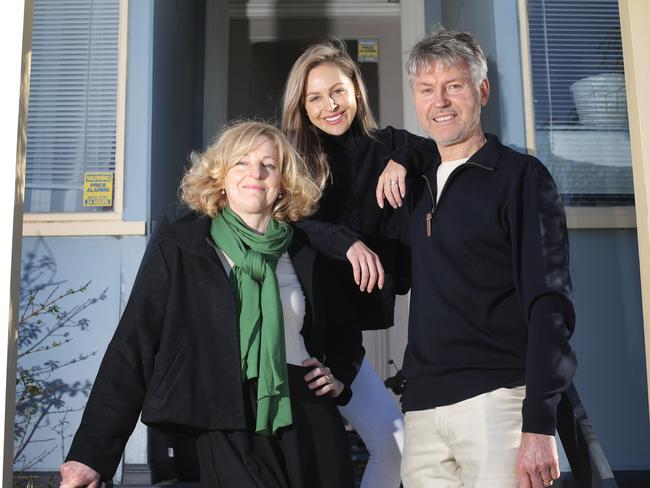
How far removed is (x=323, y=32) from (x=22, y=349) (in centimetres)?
315

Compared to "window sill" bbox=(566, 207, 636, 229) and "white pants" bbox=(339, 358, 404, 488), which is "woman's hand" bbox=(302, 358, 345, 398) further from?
"window sill" bbox=(566, 207, 636, 229)

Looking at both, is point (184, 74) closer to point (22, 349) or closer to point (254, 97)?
point (254, 97)

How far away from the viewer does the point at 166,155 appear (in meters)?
4.45

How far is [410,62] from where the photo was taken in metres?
2.47

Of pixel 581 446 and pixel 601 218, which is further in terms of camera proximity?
pixel 601 218

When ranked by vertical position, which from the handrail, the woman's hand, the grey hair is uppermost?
the grey hair

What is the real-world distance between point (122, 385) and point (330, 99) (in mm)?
1282

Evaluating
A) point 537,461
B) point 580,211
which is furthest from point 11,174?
point 580,211

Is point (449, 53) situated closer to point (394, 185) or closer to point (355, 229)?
point (394, 185)

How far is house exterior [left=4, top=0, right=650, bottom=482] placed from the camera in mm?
3904

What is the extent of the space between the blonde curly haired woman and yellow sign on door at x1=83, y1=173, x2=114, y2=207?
1814mm

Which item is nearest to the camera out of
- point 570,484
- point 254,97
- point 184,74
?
point 570,484

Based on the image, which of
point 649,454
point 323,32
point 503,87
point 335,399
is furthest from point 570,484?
point 323,32

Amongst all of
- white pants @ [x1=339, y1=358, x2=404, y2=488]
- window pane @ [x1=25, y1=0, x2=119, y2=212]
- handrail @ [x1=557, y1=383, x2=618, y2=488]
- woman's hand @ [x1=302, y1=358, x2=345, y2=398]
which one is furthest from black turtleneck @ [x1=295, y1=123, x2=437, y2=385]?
window pane @ [x1=25, y1=0, x2=119, y2=212]
